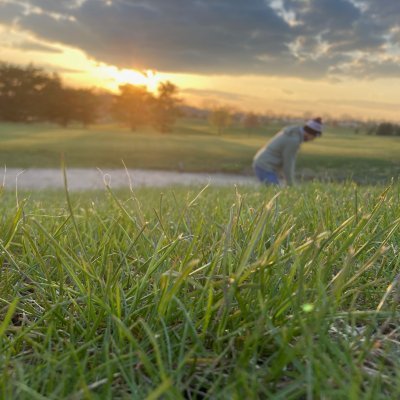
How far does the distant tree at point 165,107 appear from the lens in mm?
65312

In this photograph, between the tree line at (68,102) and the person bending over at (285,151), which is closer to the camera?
the person bending over at (285,151)

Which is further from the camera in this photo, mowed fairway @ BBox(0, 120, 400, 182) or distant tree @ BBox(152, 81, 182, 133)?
distant tree @ BBox(152, 81, 182, 133)

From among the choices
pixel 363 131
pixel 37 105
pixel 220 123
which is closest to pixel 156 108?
pixel 220 123

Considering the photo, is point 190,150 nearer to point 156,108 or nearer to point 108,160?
point 108,160

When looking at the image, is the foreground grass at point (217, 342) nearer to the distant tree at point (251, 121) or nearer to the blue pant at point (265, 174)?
the blue pant at point (265, 174)

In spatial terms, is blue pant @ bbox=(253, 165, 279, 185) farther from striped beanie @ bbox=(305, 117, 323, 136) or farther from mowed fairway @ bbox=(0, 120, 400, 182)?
mowed fairway @ bbox=(0, 120, 400, 182)

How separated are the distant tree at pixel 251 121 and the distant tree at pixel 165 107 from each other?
16.1m

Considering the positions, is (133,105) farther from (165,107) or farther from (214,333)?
(214,333)

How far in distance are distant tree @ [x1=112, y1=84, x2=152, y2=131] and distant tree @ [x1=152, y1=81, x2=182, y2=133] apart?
1.34 metres

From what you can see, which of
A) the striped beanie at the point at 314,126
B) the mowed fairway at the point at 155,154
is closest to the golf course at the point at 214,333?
the striped beanie at the point at 314,126

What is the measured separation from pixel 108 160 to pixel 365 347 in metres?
33.0

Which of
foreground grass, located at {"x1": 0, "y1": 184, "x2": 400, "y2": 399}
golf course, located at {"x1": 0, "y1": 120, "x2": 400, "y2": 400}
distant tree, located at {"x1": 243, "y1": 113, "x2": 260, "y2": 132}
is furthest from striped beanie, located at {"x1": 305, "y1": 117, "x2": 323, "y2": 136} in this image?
distant tree, located at {"x1": 243, "y1": 113, "x2": 260, "y2": 132}

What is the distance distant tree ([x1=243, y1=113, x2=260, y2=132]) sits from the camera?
7694cm

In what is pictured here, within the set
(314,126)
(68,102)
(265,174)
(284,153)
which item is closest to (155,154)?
(265,174)
